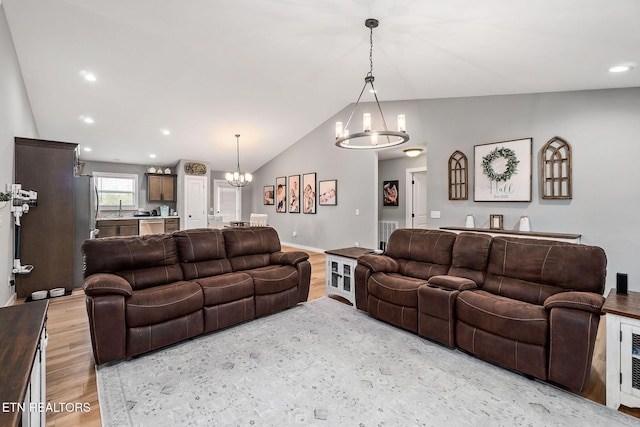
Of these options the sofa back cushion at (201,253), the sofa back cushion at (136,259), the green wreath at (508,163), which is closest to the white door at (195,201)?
the sofa back cushion at (201,253)

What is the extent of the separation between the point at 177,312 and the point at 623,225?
5198 mm

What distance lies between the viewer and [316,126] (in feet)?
24.5

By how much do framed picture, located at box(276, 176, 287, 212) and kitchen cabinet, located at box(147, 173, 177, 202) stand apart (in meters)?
2.90

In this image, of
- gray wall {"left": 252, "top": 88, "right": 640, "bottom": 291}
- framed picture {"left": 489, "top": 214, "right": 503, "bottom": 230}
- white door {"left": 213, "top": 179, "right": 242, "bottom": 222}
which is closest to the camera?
gray wall {"left": 252, "top": 88, "right": 640, "bottom": 291}

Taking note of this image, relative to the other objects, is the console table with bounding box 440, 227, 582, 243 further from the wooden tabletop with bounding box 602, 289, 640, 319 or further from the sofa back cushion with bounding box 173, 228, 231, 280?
the sofa back cushion with bounding box 173, 228, 231, 280

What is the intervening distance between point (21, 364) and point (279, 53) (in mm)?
4136

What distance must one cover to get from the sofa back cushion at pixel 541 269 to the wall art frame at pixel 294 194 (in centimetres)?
584

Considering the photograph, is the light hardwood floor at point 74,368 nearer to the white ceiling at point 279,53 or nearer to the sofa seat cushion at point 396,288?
the sofa seat cushion at point 396,288

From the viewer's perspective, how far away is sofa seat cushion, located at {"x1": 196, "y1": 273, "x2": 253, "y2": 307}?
Answer: 289 centimetres

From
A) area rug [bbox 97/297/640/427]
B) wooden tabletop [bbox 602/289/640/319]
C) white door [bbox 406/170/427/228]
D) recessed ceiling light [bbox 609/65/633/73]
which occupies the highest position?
recessed ceiling light [bbox 609/65/633/73]

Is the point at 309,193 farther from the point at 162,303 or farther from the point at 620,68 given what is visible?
the point at 620,68

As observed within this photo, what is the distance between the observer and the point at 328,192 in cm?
728

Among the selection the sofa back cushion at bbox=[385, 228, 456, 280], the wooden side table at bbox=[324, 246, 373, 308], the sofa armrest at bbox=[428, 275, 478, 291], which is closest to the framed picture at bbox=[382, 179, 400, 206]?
the wooden side table at bbox=[324, 246, 373, 308]

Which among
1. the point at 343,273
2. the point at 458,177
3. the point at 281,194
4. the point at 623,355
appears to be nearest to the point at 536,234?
the point at 458,177
